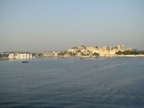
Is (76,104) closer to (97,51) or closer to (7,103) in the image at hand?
(7,103)

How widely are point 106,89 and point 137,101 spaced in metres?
4.88

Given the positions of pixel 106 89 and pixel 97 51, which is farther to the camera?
pixel 97 51

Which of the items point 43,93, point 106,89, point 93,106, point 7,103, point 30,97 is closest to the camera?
point 93,106

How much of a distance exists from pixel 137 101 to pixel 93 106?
2718mm

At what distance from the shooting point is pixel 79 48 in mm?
183375

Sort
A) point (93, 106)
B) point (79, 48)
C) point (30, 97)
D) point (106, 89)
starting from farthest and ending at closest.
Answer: point (79, 48) → point (106, 89) → point (30, 97) → point (93, 106)

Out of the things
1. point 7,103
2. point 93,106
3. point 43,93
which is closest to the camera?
point 93,106

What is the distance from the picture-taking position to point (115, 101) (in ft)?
57.3

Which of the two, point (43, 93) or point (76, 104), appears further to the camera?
point (43, 93)

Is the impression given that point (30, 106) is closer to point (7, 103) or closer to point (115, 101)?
point (7, 103)

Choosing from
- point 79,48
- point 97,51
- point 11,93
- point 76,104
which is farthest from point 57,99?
point 79,48

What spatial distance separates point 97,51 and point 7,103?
147 m

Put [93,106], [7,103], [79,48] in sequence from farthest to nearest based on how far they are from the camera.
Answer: [79,48] < [7,103] < [93,106]

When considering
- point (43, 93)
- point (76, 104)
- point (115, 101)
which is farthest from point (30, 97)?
point (115, 101)
